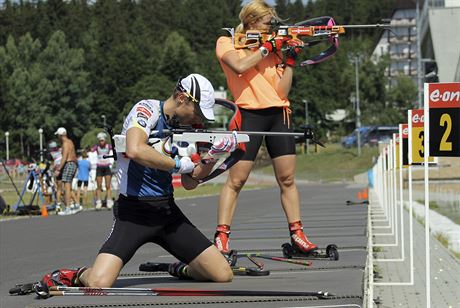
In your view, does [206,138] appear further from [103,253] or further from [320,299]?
[320,299]

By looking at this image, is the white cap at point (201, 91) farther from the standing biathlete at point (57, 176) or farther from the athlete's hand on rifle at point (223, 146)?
the standing biathlete at point (57, 176)

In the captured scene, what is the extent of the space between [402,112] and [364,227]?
371 feet

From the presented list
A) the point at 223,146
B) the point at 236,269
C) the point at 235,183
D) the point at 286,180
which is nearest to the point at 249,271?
the point at 236,269

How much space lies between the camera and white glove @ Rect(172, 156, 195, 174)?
23.9 feet

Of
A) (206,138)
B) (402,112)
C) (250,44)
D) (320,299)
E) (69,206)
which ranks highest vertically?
(250,44)

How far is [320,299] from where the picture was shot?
6262mm

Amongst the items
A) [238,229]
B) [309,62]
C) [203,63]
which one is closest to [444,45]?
[238,229]

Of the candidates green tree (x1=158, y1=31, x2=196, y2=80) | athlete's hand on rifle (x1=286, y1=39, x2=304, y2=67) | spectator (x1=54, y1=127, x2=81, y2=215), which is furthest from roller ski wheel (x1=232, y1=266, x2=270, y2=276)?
green tree (x1=158, y1=31, x2=196, y2=80)

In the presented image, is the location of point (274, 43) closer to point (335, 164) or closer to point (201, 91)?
point (201, 91)

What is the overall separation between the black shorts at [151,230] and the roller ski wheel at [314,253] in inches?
48.6

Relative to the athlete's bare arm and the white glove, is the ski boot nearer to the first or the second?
the white glove

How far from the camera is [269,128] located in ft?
29.7

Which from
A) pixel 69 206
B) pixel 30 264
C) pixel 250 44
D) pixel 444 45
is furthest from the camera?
pixel 444 45

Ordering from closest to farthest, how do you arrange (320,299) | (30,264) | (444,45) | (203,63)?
(320,299) < (30,264) < (444,45) < (203,63)
